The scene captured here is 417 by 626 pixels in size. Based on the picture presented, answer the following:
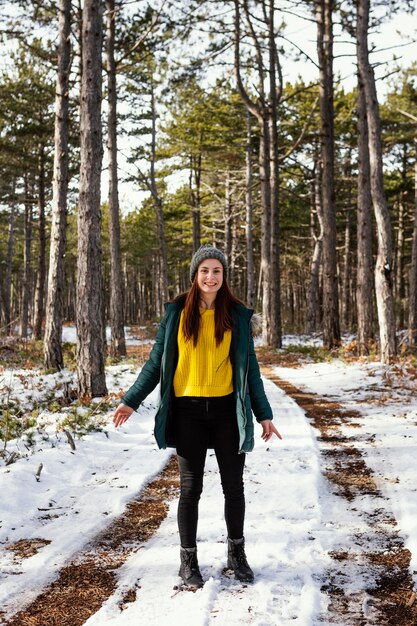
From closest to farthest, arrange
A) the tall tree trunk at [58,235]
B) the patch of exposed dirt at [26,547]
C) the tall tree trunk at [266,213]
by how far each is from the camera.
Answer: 1. the patch of exposed dirt at [26,547]
2. the tall tree trunk at [58,235]
3. the tall tree trunk at [266,213]

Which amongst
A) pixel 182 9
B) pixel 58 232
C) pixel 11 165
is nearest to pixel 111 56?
pixel 182 9

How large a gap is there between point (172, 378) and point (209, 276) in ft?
2.35

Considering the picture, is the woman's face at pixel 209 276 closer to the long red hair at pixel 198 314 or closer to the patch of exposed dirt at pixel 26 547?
the long red hair at pixel 198 314

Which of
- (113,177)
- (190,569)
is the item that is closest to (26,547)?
(190,569)

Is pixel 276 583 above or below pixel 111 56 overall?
below

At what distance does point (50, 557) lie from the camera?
3525 mm

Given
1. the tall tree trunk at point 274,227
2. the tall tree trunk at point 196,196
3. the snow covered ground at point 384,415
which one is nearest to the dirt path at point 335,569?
the snow covered ground at point 384,415

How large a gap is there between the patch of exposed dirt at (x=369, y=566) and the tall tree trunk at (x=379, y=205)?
22.8ft

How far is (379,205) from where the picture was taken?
11.9 metres

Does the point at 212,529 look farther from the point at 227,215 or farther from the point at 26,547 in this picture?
the point at 227,215

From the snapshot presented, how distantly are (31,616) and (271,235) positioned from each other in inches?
680

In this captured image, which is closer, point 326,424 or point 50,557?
point 50,557

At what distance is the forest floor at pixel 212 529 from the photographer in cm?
290

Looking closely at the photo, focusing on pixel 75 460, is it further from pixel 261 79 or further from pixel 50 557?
pixel 261 79
